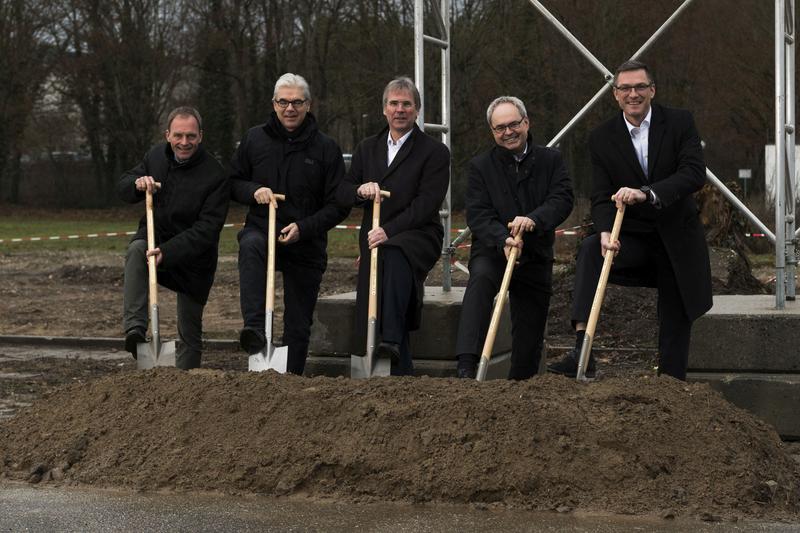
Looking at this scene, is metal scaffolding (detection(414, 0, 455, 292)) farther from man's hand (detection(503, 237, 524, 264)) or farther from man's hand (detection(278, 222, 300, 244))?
man's hand (detection(503, 237, 524, 264))

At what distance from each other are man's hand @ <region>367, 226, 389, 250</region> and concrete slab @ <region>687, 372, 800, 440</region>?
1908 mm

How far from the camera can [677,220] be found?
713 cm

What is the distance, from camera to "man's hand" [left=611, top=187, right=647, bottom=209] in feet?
22.7

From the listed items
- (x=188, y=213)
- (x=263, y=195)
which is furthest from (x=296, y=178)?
(x=188, y=213)

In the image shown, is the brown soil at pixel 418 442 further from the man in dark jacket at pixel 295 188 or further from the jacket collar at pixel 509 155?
the jacket collar at pixel 509 155

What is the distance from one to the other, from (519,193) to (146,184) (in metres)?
2.22

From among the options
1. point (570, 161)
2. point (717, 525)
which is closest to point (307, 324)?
point (717, 525)

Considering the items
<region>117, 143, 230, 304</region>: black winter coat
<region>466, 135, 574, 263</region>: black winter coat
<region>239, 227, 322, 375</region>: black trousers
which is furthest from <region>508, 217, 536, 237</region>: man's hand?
<region>117, 143, 230, 304</region>: black winter coat

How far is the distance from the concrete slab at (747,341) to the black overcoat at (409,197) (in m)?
1.60

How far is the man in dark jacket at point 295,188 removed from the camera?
795cm

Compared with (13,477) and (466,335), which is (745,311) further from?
(13,477)

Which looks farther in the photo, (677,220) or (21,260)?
(21,260)

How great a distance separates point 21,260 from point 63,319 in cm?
831

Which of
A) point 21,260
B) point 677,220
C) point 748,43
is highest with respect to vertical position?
point 748,43
